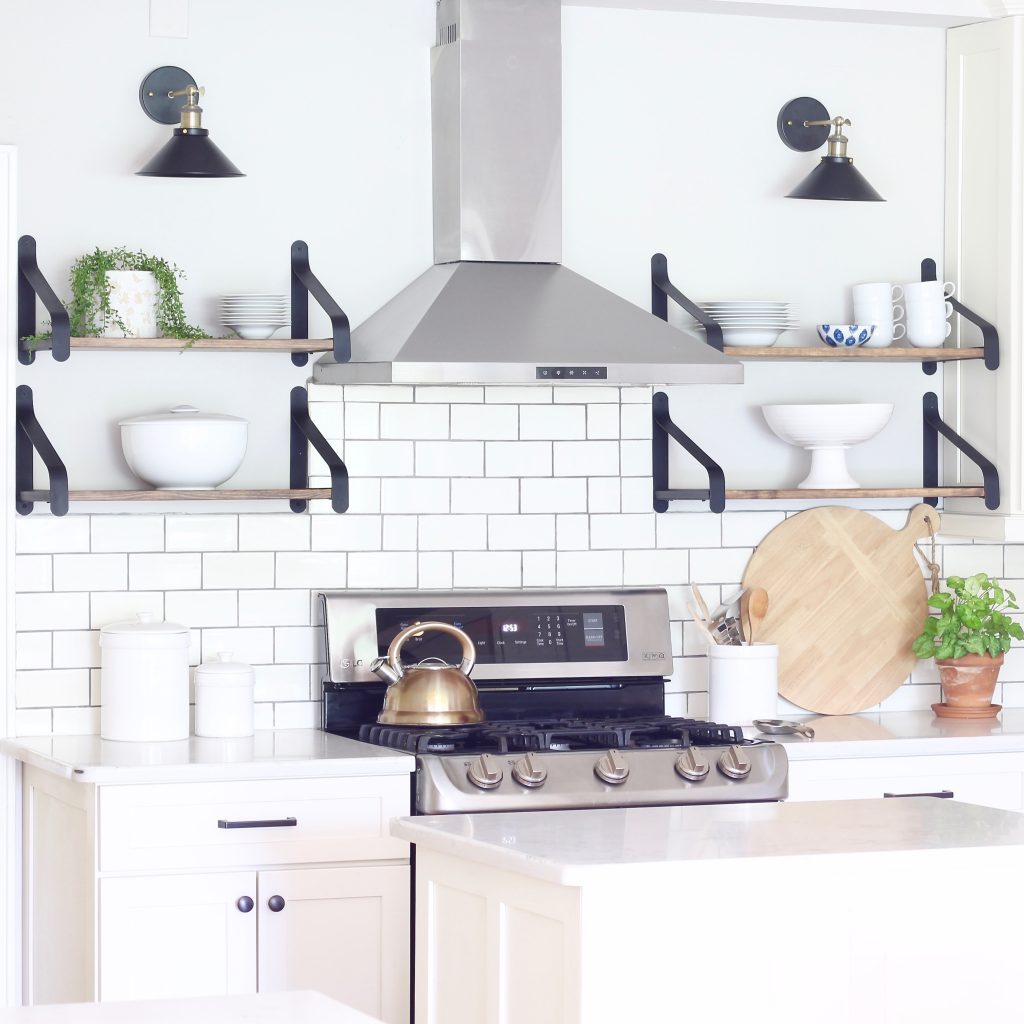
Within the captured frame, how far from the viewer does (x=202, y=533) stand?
3.94m

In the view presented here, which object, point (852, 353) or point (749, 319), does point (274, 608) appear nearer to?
point (749, 319)

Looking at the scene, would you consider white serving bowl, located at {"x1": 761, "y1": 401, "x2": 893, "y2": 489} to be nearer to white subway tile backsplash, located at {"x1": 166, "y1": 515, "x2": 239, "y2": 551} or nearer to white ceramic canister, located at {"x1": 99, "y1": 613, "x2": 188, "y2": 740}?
white subway tile backsplash, located at {"x1": 166, "y1": 515, "x2": 239, "y2": 551}

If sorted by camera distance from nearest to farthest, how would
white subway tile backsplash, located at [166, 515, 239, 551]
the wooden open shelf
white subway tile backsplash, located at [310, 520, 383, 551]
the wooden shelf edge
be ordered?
the wooden shelf edge → white subway tile backsplash, located at [166, 515, 239, 551] → white subway tile backsplash, located at [310, 520, 383, 551] → the wooden open shelf

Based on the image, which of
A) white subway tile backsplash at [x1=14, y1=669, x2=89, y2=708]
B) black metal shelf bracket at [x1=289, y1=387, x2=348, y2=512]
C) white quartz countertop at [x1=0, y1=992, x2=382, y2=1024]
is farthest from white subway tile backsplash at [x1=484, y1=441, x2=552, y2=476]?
white quartz countertop at [x1=0, y1=992, x2=382, y2=1024]

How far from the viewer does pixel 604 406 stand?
13.9 ft

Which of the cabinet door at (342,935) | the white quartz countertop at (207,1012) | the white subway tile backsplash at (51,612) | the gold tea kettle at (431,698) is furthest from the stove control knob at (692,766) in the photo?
the white quartz countertop at (207,1012)

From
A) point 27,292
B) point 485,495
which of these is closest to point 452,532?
point 485,495

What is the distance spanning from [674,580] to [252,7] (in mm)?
1733

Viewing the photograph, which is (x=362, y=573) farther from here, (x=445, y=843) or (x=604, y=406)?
(x=445, y=843)

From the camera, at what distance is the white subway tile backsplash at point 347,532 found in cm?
403

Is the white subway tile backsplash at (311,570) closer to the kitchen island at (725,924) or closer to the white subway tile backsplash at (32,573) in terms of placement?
the white subway tile backsplash at (32,573)

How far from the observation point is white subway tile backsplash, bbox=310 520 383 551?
4027 mm

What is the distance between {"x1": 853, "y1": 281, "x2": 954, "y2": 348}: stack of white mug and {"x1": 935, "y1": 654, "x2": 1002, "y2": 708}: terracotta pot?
808 mm

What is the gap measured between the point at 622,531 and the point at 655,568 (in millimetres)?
129
